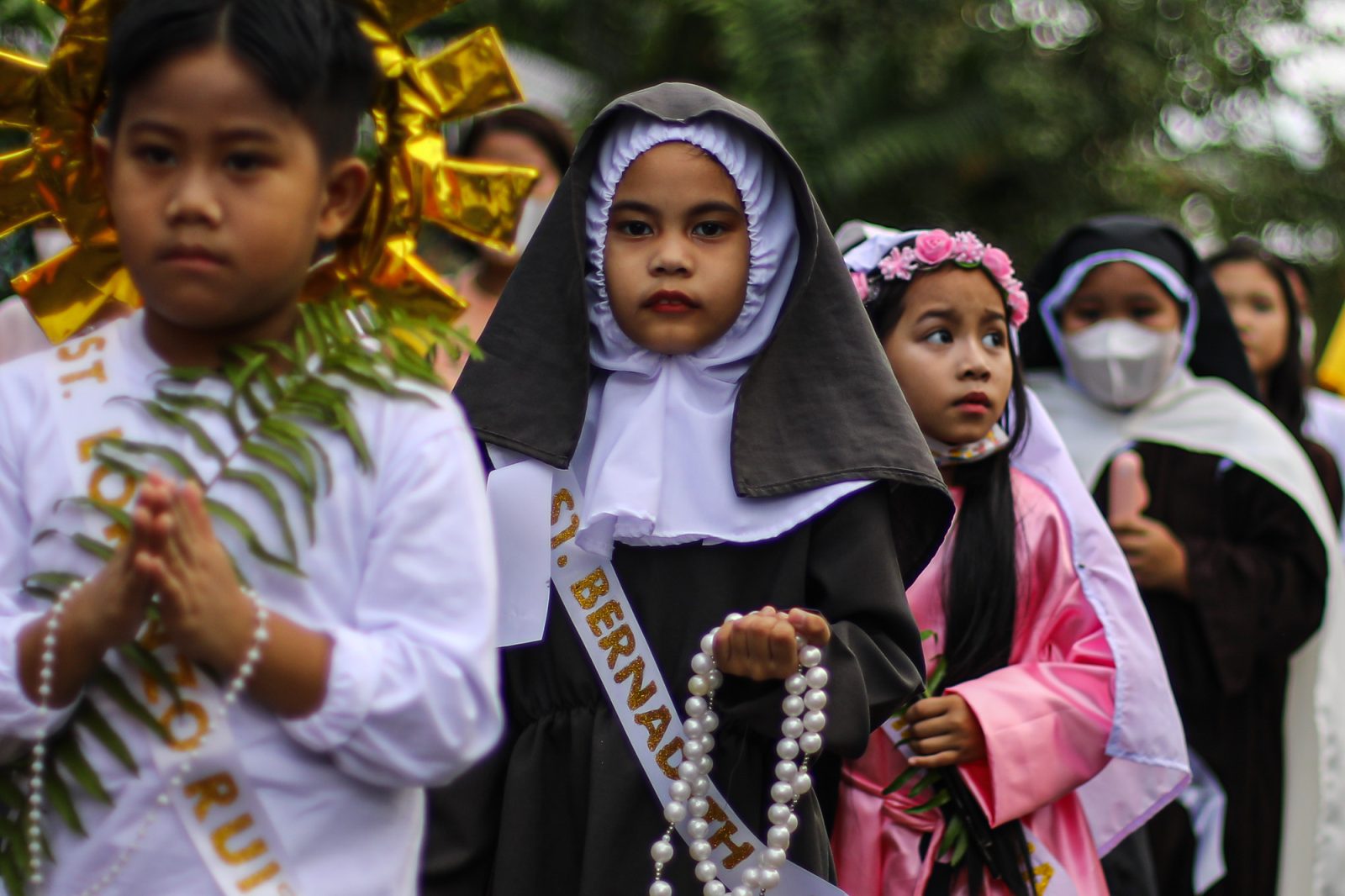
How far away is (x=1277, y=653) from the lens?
5184 mm

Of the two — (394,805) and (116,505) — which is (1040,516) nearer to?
(394,805)

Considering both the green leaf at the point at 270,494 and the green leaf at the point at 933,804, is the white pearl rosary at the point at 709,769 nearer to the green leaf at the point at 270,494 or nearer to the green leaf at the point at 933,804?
the green leaf at the point at 933,804

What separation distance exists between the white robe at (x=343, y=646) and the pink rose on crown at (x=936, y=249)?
186cm

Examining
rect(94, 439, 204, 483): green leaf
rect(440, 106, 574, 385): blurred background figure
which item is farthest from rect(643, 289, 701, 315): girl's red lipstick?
rect(440, 106, 574, 385): blurred background figure

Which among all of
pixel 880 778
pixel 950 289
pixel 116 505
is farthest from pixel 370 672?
pixel 950 289

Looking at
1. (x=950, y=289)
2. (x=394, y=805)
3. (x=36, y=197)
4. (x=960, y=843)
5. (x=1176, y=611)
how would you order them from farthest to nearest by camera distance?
(x=1176, y=611)
(x=950, y=289)
(x=960, y=843)
(x=36, y=197)
(x=394, y=805)

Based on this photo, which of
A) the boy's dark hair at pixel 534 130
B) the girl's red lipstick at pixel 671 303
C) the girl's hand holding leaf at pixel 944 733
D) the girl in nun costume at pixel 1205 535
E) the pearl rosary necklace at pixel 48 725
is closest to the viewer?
the pearl rosary necklace at pixel 48 725

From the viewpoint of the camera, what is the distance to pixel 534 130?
588 centimetres

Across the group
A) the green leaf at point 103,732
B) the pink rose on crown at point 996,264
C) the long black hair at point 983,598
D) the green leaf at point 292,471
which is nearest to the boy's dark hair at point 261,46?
the green leaf at point 292,471

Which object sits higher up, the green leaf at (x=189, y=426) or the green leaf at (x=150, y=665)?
the green leaf at (x=189, y=426)

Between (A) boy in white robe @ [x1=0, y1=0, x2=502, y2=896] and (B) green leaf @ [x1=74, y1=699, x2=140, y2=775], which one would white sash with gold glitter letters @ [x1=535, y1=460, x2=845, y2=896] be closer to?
(A) boy in white robe @ [x1=0, y1=0, x2=502, y2=896]

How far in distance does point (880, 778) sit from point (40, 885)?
2.01 m

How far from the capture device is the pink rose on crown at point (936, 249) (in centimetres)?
377

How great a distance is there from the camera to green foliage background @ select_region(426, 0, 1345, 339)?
9984 millimetres
